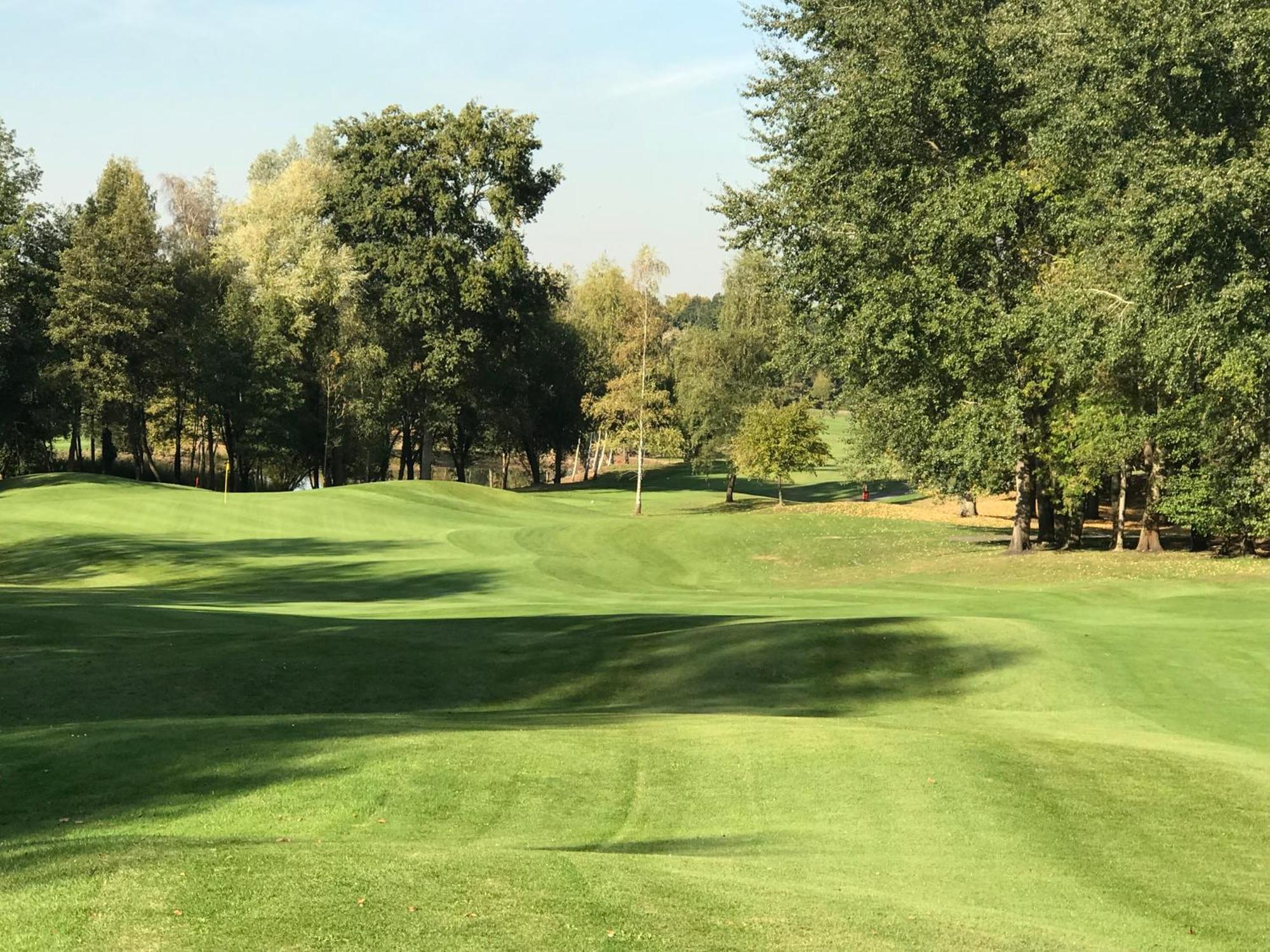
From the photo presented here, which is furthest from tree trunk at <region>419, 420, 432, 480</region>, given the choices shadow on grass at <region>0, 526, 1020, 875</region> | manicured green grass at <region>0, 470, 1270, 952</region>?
shadow on grass at <region>0, 526, 1020, 875</region>

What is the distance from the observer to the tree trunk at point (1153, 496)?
3891cm

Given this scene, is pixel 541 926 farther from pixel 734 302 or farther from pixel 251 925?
pixel 734 302

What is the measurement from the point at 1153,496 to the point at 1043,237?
9.77m

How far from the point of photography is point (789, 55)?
44.5 meters

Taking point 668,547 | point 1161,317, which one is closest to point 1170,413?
point 1161,317

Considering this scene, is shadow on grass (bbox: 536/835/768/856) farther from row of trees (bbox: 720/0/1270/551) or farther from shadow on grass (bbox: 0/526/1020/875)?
row of trees (bbox: 720/0/1270/551)

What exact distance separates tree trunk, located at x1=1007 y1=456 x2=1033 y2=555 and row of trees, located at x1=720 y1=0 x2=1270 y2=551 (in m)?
0.12

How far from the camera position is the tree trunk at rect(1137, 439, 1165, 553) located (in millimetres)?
38906

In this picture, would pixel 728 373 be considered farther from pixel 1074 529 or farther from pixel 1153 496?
pixel 1153 496

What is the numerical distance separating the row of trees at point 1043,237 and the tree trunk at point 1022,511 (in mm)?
122

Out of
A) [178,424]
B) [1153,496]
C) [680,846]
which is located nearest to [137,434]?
[178,424]

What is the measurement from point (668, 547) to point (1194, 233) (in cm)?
2202

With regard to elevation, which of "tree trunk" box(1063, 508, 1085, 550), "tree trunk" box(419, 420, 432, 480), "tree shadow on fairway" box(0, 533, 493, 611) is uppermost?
"tree trunk" box(419, 420, 432, 480)

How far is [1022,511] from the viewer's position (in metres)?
A: 40.5
